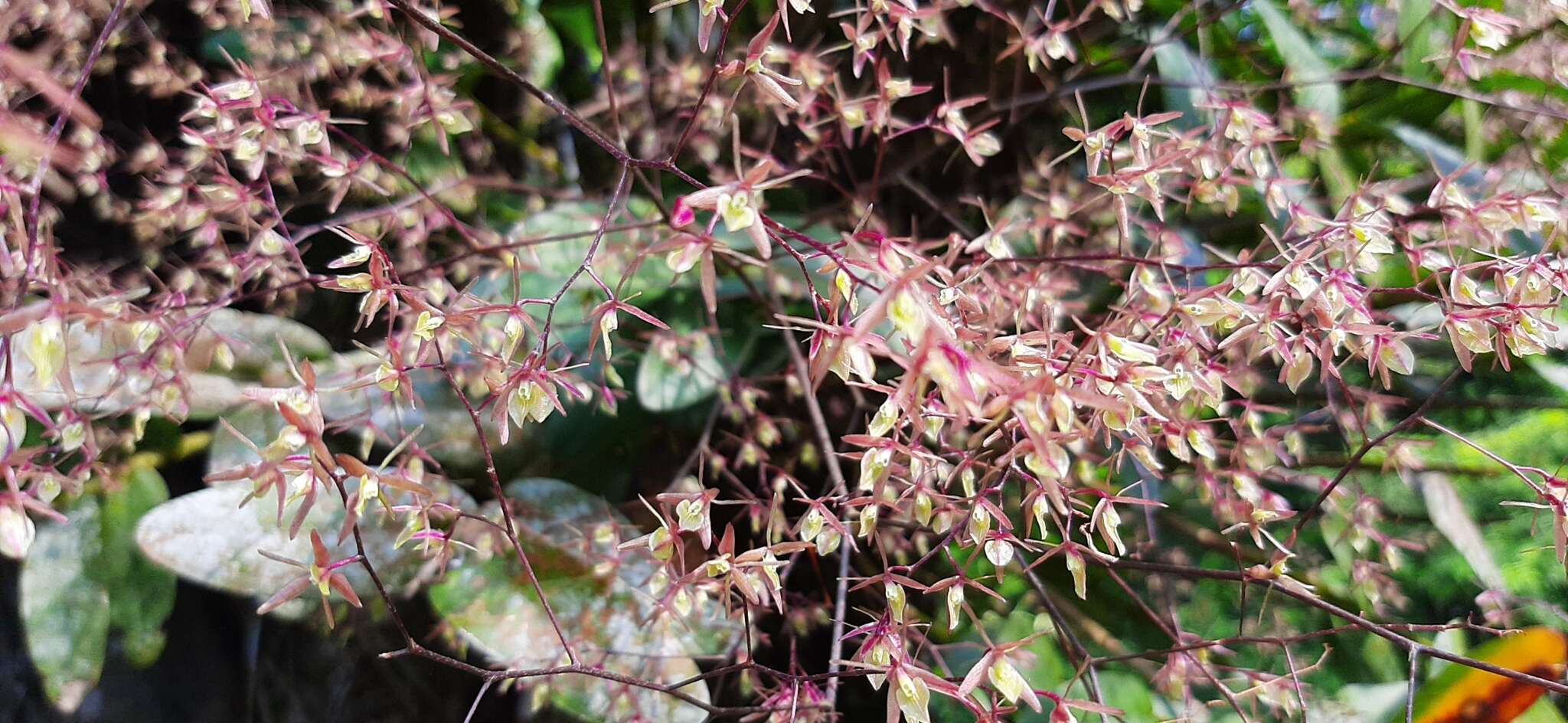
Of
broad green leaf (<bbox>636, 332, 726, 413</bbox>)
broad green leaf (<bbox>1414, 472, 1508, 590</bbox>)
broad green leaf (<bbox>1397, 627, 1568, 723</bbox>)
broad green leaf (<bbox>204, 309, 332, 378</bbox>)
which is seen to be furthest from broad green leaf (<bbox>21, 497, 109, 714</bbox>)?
broad green leaf (<bbox>1414, 472, 1508, 590</bbox>)

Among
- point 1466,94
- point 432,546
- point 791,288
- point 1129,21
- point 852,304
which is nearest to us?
point 852,304

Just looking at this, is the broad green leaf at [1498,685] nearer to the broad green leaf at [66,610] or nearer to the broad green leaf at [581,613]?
the broad green leaf at [581,613]

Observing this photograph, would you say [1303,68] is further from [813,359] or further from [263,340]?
[263,340]

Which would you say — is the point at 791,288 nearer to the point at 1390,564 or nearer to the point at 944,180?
the point at 944,180

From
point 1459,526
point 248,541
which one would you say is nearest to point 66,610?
point 248,541

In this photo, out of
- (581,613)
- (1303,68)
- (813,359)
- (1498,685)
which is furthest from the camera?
(1303,68)

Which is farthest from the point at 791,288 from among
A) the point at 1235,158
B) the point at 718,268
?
the point at 1235,158

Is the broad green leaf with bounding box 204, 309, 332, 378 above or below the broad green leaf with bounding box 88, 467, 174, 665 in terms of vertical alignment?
above

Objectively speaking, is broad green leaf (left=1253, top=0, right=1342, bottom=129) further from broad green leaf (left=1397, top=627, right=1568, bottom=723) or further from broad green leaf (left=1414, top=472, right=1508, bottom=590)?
broad green leaf (left=1397, top=627, right=1568, bottom=723)
